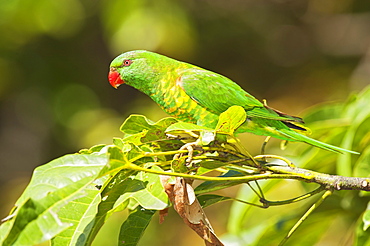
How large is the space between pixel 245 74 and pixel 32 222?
534cm

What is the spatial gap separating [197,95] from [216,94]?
0.07 metres

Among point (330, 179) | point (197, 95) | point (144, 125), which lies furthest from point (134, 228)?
point (197, 95)

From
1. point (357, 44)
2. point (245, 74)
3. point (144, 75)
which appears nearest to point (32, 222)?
point (144, 75)

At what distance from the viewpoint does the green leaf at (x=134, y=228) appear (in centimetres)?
116

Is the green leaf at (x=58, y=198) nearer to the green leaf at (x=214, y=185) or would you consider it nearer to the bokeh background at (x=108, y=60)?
the green leaf at (x=214, y=185)

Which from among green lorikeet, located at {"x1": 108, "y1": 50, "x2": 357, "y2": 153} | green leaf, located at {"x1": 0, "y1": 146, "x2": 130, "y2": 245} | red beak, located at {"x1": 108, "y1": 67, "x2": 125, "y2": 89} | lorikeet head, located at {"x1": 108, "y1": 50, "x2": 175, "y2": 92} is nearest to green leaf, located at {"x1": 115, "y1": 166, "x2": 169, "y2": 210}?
green leaf, located at {"x1": 0, "y1": 146, "x2": 130, "y2": 245}

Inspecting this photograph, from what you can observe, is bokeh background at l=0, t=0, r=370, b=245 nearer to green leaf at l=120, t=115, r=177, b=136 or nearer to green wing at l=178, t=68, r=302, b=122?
green wing at l=178, t=68, r=302, b=122

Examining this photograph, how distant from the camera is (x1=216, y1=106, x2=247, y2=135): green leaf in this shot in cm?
109

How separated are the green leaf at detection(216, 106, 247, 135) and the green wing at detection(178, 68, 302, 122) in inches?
20.5

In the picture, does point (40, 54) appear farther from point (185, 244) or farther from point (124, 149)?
point (124, 149)

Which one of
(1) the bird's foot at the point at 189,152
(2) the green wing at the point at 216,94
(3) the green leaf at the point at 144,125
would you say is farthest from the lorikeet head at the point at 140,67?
(1) the bird's foot at the point at 189,152

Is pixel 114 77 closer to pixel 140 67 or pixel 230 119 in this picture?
pixel 140 67

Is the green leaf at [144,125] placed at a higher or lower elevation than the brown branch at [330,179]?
higher

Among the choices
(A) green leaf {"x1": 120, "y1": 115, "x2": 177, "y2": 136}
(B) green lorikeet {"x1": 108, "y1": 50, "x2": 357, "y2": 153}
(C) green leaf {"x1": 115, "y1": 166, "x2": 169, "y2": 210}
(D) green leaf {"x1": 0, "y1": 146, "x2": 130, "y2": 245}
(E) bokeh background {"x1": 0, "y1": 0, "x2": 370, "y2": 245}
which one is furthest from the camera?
(E) bokeh background {"x1": 0, "y1": 0, "x2": 370, "y2": 245}
